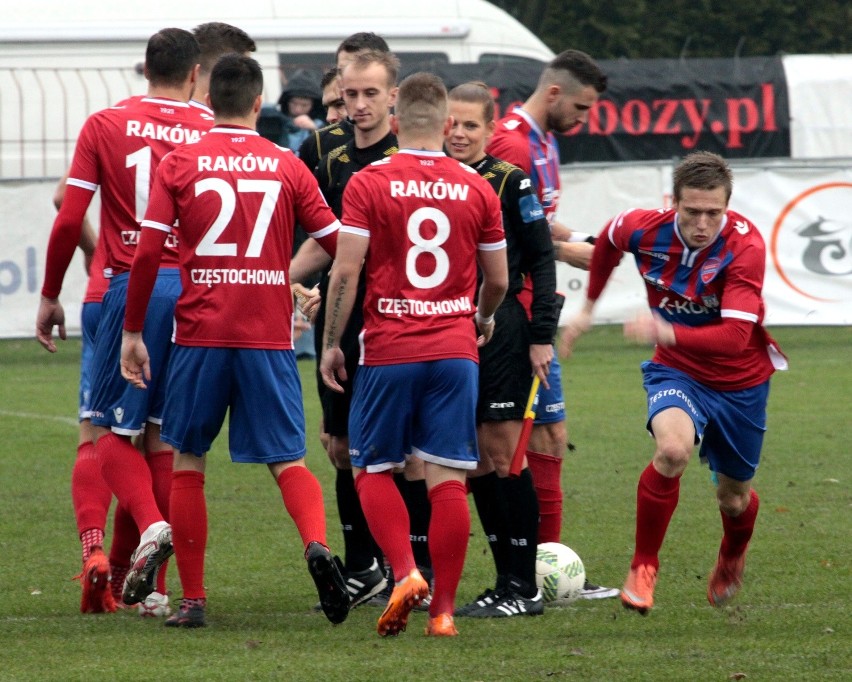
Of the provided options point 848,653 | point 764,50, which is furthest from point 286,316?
point 764,50

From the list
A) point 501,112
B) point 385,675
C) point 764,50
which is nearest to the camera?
point 385,675

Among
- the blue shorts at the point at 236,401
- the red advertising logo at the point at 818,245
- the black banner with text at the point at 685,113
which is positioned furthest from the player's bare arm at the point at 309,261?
the black banner with text at the point at 685,113

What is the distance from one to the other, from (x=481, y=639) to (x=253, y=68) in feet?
7.37

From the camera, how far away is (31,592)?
652cm

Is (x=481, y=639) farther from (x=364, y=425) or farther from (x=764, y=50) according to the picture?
(x=764, y=50)

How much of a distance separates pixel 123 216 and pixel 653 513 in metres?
2.40

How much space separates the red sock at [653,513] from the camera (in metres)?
5.93

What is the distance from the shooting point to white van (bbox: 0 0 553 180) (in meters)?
17.2

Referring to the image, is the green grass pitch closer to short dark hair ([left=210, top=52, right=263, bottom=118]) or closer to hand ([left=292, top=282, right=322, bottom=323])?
hand ([left=292, top=282, right=322, bottom=323])

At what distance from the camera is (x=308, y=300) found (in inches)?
252

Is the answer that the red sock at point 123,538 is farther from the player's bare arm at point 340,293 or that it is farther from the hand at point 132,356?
the player's bare arm at point 340,293

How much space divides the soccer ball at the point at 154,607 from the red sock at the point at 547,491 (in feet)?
5.57

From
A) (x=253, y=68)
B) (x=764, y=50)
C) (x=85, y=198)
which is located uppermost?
(x=253, y=68)

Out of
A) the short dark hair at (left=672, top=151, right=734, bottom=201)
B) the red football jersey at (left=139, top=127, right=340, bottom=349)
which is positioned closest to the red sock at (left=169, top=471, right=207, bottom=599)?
the red football jersey at (left=139, top=127, right=340, bottom=349)
